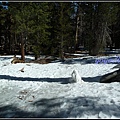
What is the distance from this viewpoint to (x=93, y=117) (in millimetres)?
4754

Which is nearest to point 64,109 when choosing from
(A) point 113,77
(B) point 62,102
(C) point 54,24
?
(B) point 62,102

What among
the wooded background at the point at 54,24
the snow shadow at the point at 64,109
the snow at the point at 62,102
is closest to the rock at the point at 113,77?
the snow at the point at 62,102

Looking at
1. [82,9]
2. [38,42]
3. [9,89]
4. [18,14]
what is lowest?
[9,89]

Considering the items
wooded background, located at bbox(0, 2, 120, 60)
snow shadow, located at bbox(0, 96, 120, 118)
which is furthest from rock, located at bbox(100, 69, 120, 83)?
wooded background, located at bbox(0, 2, 120, 60)

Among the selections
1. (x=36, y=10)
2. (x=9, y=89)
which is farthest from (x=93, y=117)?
(x=36, y=10)

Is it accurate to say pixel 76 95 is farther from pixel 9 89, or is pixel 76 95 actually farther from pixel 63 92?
pixel 9 89

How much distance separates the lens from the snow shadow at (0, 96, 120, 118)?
4.96 metres

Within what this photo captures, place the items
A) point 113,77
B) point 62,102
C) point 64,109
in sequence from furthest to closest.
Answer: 1. point 113,77
2. point 62,102
3. point 64,109

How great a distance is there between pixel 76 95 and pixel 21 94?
7.81 feet

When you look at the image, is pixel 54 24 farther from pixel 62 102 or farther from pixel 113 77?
pixel 62 102

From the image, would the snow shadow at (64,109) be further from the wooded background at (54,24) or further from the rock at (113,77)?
the wooded background at (54,24)

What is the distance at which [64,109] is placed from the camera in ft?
17.8

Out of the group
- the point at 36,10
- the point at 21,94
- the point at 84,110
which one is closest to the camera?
the point at 84,110

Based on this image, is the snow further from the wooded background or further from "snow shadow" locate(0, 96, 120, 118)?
the wooded background
